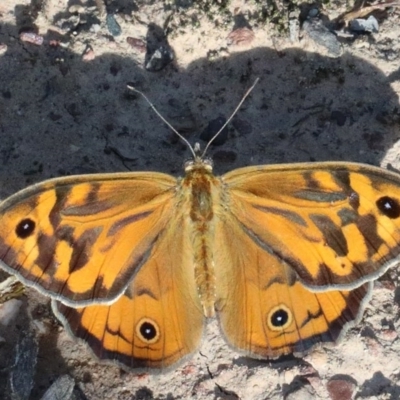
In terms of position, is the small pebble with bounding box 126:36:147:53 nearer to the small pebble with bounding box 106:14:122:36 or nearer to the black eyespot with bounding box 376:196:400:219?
the small pebble with bounding box 106:14:122:36

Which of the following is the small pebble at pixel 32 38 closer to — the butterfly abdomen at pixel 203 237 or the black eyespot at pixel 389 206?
the butterfly abdomen at pixel 203 237

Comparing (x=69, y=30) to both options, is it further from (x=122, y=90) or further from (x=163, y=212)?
(x=163, y=212)

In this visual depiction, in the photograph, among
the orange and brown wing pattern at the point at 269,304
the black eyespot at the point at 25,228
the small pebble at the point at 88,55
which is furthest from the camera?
the small pebble at the point at 88,55

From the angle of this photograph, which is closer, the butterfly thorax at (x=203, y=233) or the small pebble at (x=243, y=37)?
the butterfly thorax at (x=203, y=233)

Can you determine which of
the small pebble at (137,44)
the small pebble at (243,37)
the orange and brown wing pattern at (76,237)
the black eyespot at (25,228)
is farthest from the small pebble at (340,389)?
the small pebble at (137,44)

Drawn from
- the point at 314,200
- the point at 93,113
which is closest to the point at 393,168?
the point at 314,200

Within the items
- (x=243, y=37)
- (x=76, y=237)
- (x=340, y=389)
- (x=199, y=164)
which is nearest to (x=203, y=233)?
(x=199, y=164)

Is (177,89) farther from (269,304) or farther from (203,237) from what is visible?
(269,304)

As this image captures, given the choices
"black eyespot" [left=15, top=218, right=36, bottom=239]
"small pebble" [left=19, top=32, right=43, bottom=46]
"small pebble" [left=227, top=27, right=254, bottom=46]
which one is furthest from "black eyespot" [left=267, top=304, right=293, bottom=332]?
"small pebble" [left=19, top=32, right=43, bottom=46]
